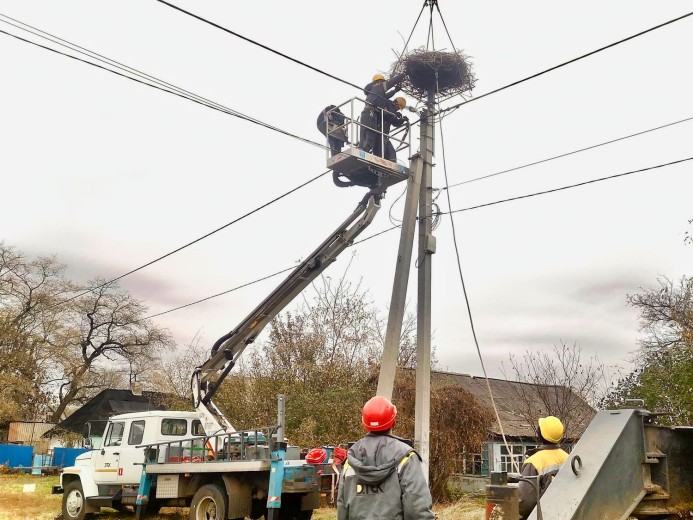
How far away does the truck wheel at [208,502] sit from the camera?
36.8 feet

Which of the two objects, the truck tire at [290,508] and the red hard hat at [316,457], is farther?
the truck tire at [290,508]

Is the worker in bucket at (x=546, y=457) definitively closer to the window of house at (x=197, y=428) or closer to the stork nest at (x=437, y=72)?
the stork nest at (x=437, y=72)

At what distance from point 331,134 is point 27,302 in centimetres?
2861

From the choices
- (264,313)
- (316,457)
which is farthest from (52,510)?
(316,457)

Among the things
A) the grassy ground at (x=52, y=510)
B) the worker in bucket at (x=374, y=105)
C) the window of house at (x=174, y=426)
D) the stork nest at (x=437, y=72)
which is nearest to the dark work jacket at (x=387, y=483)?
the worker in bucket at (x=374, y=105)

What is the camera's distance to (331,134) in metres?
12.3

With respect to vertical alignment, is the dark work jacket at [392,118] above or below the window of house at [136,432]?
above

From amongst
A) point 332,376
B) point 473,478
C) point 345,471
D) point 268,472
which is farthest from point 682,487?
point 473,478

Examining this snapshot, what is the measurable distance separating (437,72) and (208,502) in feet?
28.0

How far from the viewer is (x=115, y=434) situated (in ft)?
46.6

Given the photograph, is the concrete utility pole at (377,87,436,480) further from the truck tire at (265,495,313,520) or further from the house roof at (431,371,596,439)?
the house roof at (431,371,596,439)

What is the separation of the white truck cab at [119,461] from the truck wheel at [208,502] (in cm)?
161

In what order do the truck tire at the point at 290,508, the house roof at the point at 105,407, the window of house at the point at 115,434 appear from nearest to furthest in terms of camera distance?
1. the truck tire at the point at 290,508
2. the window of house at the point at 115,434
3. the house roof at the point at 105,407

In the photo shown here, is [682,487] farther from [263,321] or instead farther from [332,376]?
[332,376]
